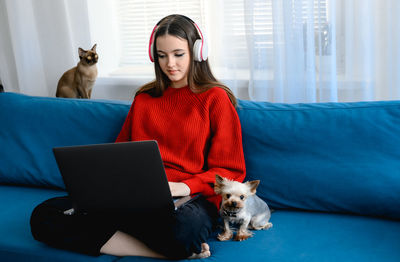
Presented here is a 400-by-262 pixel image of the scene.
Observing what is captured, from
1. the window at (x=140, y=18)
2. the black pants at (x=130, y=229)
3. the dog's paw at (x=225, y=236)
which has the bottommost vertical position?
the dog's paw at (x=225, y=236)

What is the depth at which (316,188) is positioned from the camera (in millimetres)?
1609

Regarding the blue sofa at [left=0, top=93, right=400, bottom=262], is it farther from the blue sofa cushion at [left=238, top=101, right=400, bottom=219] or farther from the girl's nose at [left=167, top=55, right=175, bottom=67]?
the girl's nose at [left=167, top=55, right=175, bottom=67]

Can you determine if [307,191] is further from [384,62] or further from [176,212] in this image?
[384,62]

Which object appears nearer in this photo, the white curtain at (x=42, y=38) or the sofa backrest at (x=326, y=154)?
the sofa backrest at (x=326, y=154)

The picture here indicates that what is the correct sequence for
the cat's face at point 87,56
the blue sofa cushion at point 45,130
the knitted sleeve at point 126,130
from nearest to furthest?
the knitted sleeve at point 126,130, the blue sofa cushion at point 45,130, the cat's face at point 87,56

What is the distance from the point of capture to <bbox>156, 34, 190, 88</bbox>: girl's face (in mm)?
1703

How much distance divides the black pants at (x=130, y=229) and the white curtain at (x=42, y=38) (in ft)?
4.57

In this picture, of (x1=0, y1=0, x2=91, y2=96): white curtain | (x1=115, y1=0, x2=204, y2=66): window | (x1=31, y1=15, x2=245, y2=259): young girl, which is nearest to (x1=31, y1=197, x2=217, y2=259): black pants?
(x1=31, y1=15, x2=245, y2=259): young girl

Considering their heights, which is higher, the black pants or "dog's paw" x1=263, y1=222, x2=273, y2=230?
the black pants

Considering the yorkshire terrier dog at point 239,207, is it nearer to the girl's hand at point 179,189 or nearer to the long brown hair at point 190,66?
the girl's hand at point 179,189

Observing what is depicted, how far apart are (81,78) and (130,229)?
1226mm

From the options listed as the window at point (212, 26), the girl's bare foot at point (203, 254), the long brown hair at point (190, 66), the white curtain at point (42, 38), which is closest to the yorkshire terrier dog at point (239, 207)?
the girl's bare foot at point (203, 254)

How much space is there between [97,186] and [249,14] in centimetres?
115

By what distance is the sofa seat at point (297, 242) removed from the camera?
4.33 ft
